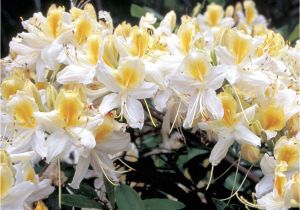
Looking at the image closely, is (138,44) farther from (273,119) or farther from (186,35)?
(273,119)

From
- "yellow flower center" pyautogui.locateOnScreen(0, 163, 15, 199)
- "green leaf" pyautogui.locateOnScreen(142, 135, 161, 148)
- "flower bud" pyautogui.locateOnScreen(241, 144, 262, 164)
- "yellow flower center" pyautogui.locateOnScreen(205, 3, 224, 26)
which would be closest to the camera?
"yellow flower center" pyautogui.locateOnScreen(0, 163, 15, 199)

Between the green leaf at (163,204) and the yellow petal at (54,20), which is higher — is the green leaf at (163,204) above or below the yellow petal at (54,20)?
below

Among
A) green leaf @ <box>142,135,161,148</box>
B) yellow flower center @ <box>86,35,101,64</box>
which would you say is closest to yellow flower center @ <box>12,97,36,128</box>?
yellow flower center @ <box>86,35,101,64</box>

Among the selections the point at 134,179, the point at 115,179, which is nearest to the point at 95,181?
the point at 134,179

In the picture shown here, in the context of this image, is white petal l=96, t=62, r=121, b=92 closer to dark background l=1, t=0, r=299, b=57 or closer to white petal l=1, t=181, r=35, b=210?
white petal l=1, t=181, r=35, b=210

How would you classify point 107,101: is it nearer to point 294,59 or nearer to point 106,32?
point 106,32

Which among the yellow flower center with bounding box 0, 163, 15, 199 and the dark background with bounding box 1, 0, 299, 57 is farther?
the dark background with bounding box 1, 0, 299, 57

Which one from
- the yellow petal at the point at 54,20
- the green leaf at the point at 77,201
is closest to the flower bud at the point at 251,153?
the green leaf at the point at 77,201

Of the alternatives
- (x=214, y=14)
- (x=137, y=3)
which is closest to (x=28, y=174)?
(x=214, y=14)

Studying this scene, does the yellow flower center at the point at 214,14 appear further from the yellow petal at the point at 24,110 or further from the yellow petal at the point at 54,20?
the yellow petal at the point at 24,110
